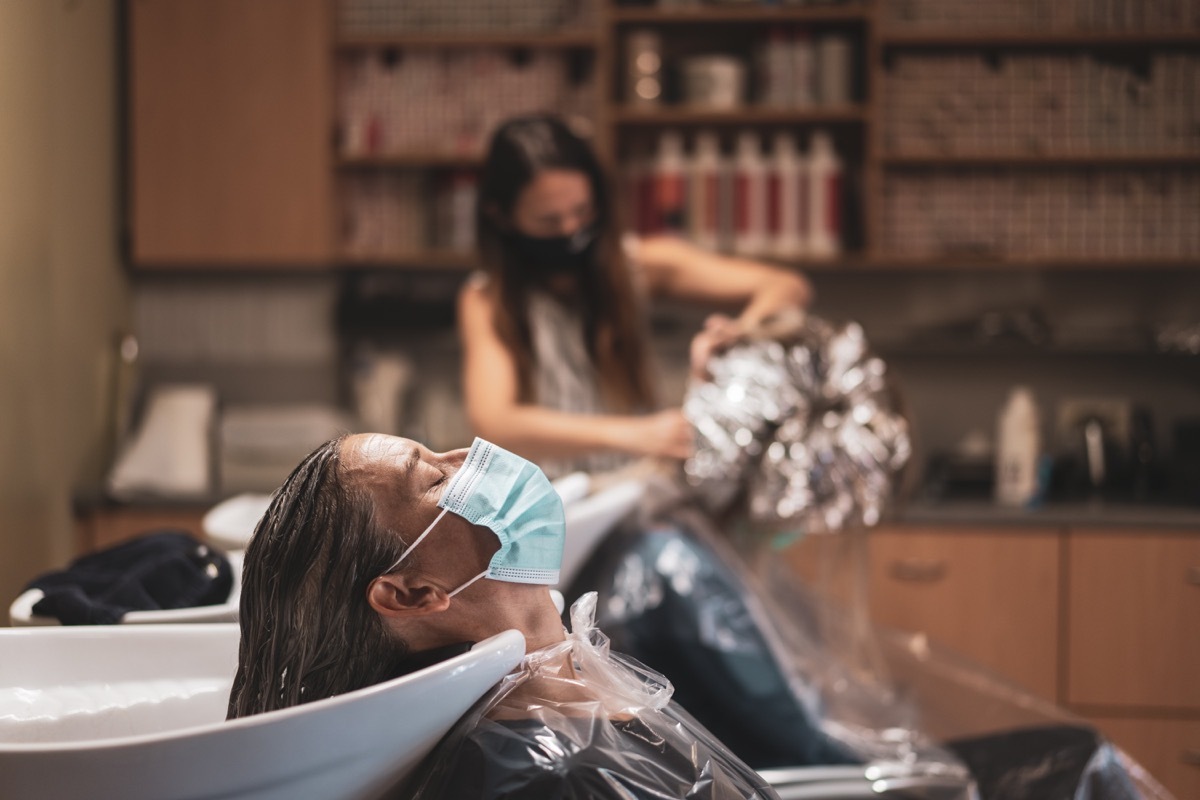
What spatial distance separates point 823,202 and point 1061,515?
1044 mm

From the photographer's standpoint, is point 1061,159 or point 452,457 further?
point 1061,159

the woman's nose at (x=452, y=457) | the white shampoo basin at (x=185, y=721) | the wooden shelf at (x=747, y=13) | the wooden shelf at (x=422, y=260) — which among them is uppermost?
the wooden shelf at (x=747, y=13)

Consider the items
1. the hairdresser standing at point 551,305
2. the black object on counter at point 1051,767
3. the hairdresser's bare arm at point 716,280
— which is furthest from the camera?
the hairdresser's bare arm at point 716,280

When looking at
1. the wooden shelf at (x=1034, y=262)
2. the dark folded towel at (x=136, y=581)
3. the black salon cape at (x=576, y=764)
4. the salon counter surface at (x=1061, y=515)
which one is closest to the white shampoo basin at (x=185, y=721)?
the black salon cape at (x=576, y=764)

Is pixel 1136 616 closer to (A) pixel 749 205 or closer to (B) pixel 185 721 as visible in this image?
(A) pixel 749 205

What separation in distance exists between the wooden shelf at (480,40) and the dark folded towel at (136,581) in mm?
2259

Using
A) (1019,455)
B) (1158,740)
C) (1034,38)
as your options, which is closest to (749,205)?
(1034,38)

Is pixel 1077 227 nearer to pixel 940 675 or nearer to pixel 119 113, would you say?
pixel 940 675

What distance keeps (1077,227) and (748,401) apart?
1856mm

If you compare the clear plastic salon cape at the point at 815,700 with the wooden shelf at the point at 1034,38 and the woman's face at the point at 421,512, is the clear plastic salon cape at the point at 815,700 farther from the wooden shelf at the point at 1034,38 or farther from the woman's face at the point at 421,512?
the wooden shelf at the point at 1034,38

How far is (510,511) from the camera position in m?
1.13

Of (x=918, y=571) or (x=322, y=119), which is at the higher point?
(x=322, y=119)

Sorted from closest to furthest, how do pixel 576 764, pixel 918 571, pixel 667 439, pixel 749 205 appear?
1. pixel 576 764
2. pixel 667 439
3. pixel 918 571
4. pixel 749 205

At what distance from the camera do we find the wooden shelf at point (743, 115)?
3.43 meters
